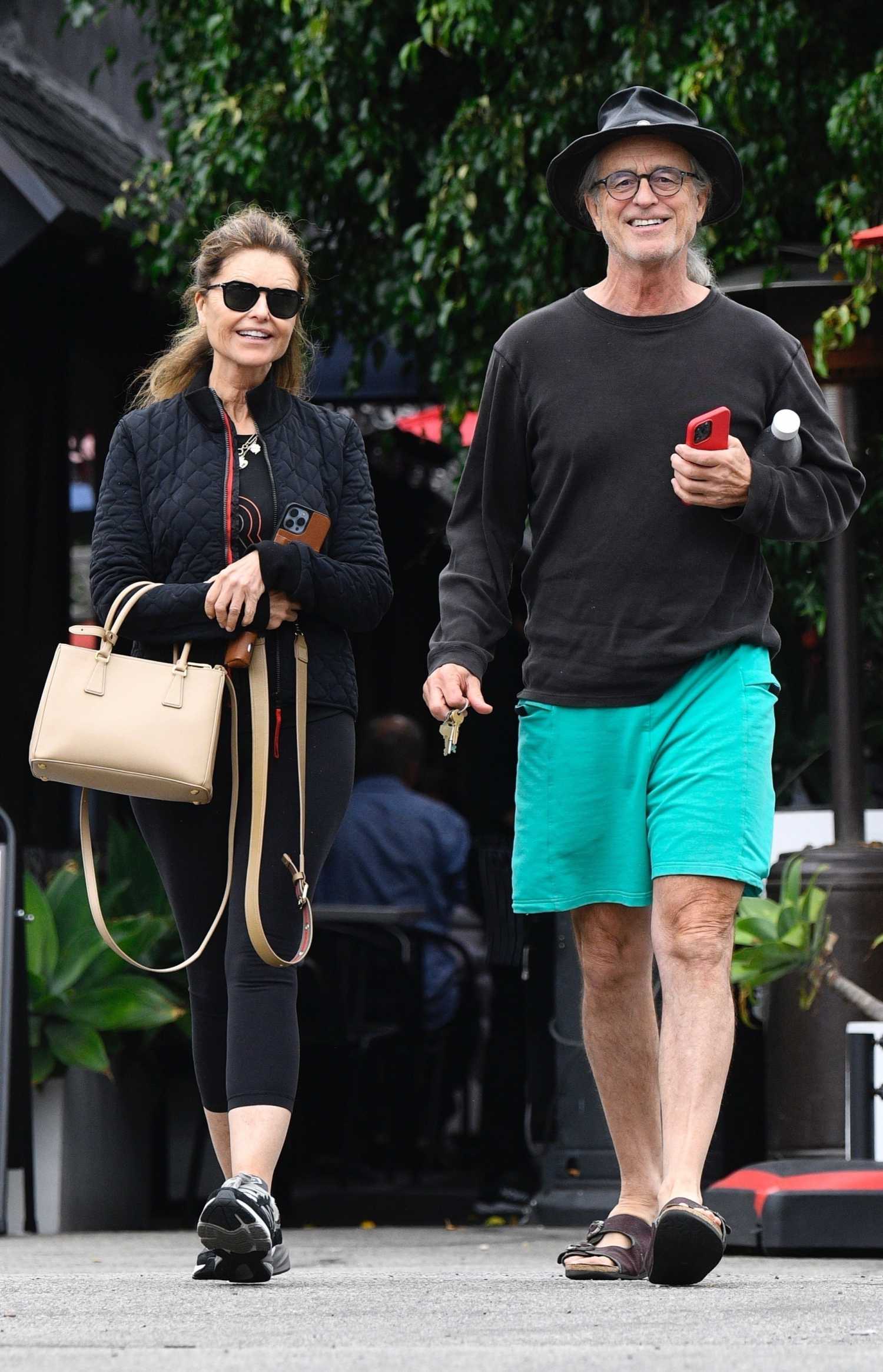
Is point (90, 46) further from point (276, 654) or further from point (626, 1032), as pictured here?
point (626, 1032)

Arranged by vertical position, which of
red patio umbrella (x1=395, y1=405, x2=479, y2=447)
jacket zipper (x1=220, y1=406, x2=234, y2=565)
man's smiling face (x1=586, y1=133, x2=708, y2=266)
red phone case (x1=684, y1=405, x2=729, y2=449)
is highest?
red patio umbrella (x1=395, y1=405, x2=479, y2=447)

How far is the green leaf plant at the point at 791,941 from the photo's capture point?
19.7 feet

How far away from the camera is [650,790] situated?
4223 millimetres

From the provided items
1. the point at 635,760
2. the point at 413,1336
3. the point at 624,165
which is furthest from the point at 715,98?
the point at 413,1336

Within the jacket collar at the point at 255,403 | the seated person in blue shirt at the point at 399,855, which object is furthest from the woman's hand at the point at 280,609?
the seated person in blue shirt at the point at 399,855

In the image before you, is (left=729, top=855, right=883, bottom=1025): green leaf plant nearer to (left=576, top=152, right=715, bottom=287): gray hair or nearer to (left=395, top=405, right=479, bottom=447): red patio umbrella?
(left=576, top=152, right=715, bottom=287): gray hair

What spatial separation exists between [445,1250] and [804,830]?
1.71 meters

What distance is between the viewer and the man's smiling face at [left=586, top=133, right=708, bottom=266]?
4246 millimetres

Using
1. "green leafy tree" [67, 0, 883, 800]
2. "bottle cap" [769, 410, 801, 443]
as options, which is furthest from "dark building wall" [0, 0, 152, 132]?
"bottle cap" [769, 410, 801, 443]

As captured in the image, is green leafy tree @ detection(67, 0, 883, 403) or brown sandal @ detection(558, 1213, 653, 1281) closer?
brown sandal @ detection(558, 1213, 653, 1281)

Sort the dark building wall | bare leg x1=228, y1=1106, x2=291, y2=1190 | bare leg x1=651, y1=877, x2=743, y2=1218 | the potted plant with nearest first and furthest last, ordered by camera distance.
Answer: bare leg x1=651, y1=877, x2=743, y2=1218
bare leg x1=228, y1=1106, x2=291, y2=1190
the potted plant
the dark building wall

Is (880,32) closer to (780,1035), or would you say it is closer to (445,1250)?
(780,1035)

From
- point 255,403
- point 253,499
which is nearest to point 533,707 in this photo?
point 253,499

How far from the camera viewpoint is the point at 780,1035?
6352mm
